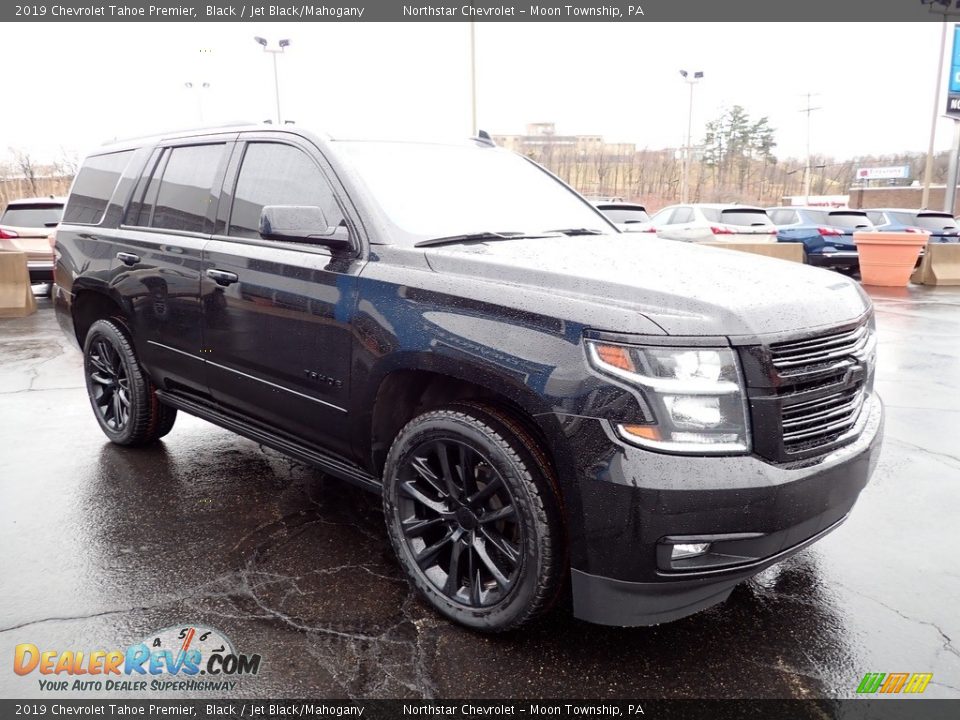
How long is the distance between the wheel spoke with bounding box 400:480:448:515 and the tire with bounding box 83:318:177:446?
2.45 metres

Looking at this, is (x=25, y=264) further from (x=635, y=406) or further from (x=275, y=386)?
(x=635, y=406)

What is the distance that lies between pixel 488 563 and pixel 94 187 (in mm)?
4065

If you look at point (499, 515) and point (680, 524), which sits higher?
point (680, 524)

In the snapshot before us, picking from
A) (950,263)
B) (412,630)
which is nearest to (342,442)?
(412,630)

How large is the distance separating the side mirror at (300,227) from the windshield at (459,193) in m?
0.25

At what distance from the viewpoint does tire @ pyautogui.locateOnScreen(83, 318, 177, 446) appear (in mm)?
4539

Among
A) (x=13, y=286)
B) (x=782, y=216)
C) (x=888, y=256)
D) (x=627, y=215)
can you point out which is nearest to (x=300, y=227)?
(x=13, y=286)

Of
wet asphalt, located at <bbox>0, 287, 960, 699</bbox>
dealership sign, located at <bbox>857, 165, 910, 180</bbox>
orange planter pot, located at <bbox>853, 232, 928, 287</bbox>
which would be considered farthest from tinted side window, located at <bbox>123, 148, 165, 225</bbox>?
dealership sign, located at <bbox>857, 165, 910, 180</bbox>

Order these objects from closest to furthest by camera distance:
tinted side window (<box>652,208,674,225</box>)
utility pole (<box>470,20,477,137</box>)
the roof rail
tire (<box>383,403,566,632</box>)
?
tire (<box>383,403,566,632</box>) < the roof rail < tinted side window (<box>652,208,674,225</box>) < utility pole (<box>470,20,477,137</box>)

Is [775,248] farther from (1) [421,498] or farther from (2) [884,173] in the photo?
(2) [884,173]

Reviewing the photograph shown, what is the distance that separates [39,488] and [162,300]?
1.34 meters

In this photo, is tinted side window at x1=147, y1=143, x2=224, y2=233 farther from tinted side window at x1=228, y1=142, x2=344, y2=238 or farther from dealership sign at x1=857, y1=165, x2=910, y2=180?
dealership sign at x1=857, y1=165, x2=910, y2=180

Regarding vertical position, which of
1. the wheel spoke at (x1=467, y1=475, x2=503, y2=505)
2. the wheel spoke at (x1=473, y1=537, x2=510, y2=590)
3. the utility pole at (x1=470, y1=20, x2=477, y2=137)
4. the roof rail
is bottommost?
the wheel spoke at (x1=473, y1=537, x2=510, y2=590)

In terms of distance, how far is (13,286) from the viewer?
1097 centimetres
